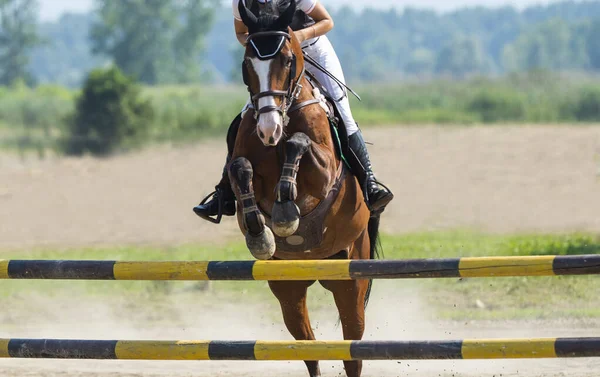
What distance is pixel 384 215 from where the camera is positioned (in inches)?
710

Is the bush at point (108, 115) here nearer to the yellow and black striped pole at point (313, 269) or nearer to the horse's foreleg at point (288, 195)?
the horse's foreleg at point (288, 195)

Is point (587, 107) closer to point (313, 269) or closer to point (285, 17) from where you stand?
point (285, 17)

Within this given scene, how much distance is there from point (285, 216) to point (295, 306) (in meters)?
1.19

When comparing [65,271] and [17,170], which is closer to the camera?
[65,271]

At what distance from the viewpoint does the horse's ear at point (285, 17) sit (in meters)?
5.89

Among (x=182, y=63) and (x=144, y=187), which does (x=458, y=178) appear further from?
(x=182, y=63)

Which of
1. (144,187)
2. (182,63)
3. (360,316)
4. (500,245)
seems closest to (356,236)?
(360,316)

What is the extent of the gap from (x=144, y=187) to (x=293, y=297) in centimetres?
1651

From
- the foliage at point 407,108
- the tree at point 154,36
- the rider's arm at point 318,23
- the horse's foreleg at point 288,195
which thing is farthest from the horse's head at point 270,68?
the tree at point 154,36

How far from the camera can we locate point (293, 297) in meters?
6.73

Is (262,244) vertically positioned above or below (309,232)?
above

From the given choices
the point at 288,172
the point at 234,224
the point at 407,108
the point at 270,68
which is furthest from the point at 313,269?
the point at 407,108

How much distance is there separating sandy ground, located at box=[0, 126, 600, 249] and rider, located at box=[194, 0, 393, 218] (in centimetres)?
972

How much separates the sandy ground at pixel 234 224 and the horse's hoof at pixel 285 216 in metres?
2.30
